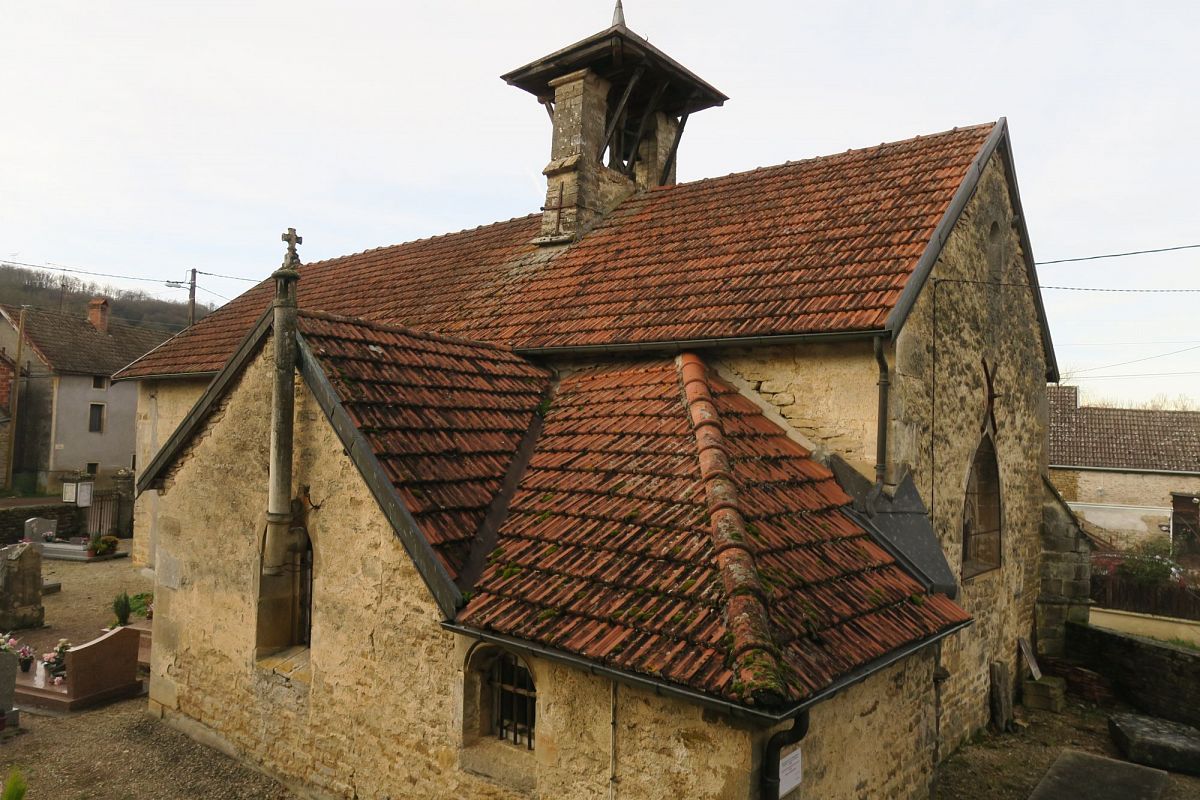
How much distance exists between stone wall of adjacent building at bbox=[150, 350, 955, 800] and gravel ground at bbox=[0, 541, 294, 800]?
9.1 inches

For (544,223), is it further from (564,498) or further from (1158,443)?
(1158,443)

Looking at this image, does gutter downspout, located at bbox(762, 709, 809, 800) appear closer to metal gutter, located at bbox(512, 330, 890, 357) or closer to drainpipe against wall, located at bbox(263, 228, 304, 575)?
metal gutter, located at bbox(512, 330, 890, 357)

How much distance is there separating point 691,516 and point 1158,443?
28.9 metres

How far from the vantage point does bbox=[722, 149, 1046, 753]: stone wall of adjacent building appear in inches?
279

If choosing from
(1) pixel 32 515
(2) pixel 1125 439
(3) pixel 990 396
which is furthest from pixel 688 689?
(2) pixel 1125 439

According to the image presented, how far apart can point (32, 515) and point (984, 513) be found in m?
24.5

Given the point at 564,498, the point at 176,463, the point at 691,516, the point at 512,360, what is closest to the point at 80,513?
the point at 176,463

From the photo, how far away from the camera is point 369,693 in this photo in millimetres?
6363

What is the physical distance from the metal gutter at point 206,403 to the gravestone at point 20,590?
285 inches

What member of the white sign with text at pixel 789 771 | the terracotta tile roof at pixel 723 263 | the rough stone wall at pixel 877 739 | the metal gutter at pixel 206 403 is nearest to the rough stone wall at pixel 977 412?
the terracotta tile roof at pixel 723 263

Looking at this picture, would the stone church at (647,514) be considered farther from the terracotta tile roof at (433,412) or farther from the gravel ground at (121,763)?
the gravel ground at (121,763)

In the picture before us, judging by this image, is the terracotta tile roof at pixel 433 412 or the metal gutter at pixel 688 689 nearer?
the metal gutter at pixel 688 689

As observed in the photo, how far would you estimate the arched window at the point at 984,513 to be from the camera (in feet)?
30.8

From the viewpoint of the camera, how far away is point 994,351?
959cm
